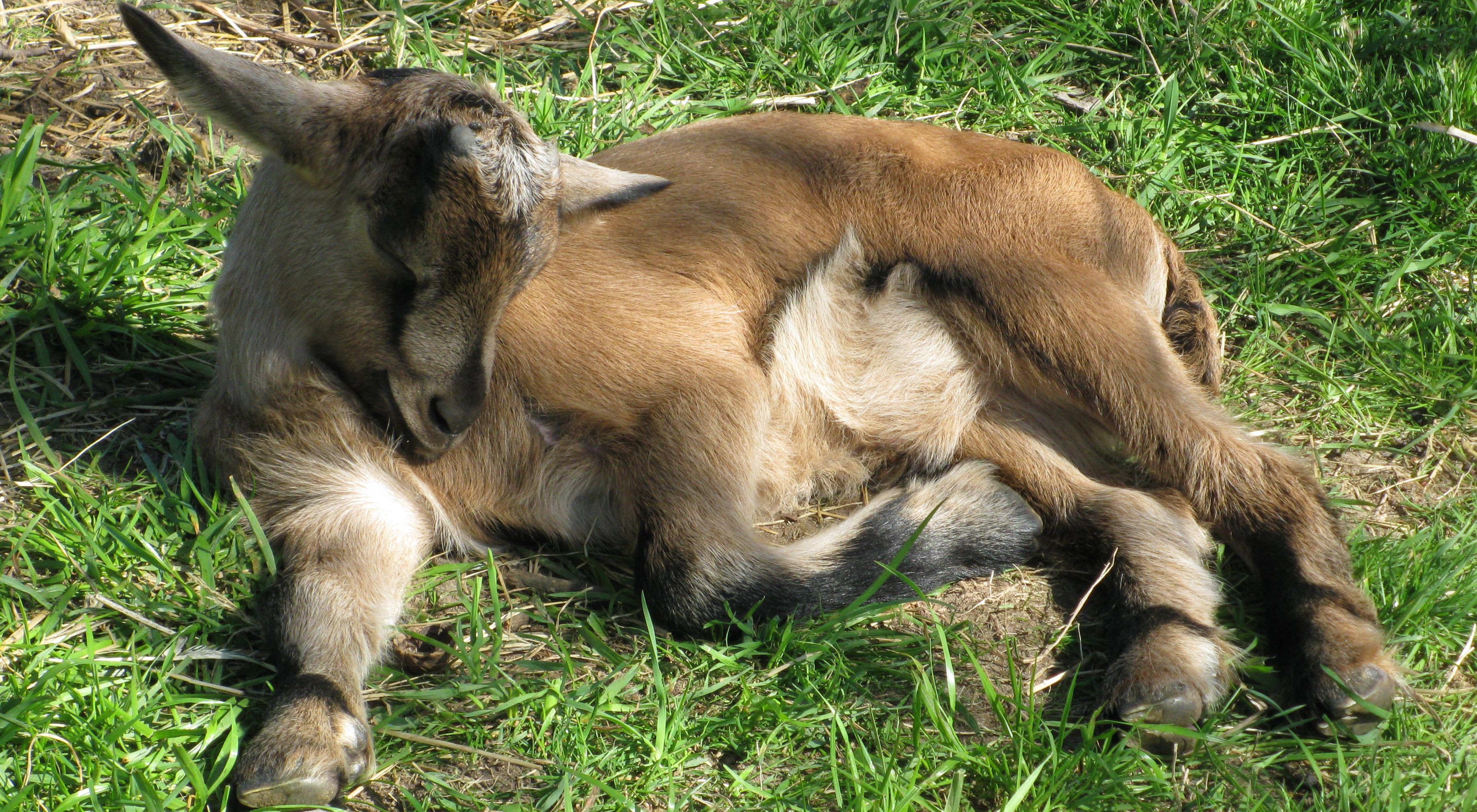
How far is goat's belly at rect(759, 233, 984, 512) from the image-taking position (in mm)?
3896

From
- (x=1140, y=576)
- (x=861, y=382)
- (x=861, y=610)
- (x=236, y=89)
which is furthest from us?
(x=861, y=382)

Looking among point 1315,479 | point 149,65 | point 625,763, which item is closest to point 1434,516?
point 1315,479

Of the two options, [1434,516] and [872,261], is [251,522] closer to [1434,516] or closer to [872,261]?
[872,261]

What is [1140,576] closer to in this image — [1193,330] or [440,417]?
[1193,330]

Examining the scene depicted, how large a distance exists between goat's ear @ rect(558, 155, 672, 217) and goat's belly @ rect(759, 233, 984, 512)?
0.59 meters

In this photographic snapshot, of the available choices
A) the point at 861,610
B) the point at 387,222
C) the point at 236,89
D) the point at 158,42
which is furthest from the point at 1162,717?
the point at 158,42

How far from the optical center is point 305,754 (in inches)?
110

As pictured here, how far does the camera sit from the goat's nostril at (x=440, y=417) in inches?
133

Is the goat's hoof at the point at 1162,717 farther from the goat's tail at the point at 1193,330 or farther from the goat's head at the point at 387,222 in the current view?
the goat's head at the point at 387,222

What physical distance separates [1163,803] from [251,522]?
256 centimetres

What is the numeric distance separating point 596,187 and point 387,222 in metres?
0.72

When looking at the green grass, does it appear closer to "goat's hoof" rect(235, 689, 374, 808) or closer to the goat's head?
"goat's hoof" rect(235, 689, 374, 808)

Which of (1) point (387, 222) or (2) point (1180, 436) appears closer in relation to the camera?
(1) point (387, 222)

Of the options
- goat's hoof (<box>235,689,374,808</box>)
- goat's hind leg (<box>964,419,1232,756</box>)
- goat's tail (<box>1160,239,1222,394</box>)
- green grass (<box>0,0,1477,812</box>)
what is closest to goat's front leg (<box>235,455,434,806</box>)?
goat's hoof (<box>235,689,374,808</box>)
